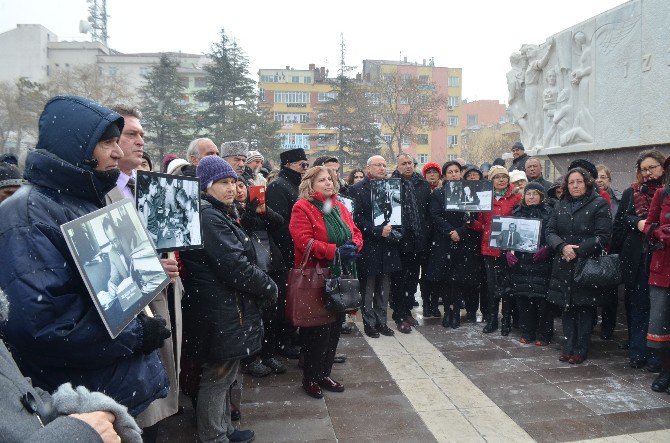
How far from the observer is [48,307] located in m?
1.73

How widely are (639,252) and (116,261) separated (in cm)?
533

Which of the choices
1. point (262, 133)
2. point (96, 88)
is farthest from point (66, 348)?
point (96, 88)

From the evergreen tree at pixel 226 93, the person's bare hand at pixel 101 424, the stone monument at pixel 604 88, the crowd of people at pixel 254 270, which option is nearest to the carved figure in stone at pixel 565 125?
the stone monument at pixel 604 88

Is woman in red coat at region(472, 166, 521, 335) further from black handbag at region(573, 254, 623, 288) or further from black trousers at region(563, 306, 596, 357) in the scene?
black handbag at region(573, 254, 623, 288)

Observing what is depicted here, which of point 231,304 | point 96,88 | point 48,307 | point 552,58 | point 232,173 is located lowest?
point 231,304

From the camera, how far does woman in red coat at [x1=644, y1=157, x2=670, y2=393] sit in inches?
175

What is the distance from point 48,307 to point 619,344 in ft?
20.1

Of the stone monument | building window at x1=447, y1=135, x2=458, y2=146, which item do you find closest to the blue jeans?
the stone monument

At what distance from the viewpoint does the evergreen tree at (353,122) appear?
1348 inches

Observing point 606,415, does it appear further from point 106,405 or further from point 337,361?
point 106,405

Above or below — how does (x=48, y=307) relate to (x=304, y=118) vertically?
below

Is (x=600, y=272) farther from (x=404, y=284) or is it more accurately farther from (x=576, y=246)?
(x=404, y=284)

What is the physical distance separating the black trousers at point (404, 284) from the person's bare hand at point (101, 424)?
5207mm

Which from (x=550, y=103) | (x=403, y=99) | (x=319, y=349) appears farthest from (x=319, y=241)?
(x=403, y=99)
